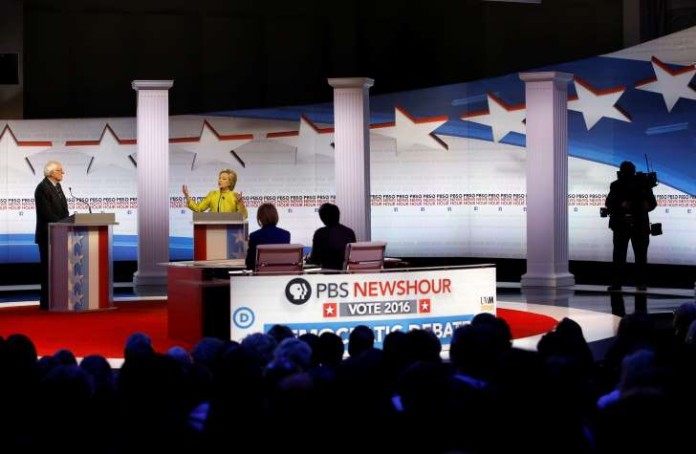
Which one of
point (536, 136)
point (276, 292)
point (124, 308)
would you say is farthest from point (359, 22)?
point (276, 292)

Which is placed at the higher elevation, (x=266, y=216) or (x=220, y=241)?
(x=266, y=216)

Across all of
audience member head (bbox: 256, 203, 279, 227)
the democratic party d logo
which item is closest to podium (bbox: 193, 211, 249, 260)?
audience member head (bbox: 256, 203, 279, 227)

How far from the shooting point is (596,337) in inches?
397

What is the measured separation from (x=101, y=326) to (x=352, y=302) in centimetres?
366

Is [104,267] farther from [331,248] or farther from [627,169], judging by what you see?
[627,169]

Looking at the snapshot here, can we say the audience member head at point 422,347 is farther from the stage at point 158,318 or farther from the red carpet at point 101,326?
the red carpet at point 101,326

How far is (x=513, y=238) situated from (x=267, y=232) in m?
8.20

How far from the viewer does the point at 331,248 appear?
9.80 m

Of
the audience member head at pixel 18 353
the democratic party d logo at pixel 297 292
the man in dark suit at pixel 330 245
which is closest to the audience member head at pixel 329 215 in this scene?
the man in dark suit at pixel 330 245

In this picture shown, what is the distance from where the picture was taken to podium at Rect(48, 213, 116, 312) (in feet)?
41.9

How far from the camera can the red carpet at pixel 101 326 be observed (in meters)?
9.86

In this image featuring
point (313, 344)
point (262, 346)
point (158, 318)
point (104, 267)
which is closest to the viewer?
point (262, 346)

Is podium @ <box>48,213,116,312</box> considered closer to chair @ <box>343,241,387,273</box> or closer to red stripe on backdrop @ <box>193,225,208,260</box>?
red stripe on backdrop @ <box>193,225,208,260</box>

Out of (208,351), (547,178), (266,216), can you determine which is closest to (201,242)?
(266,216)
